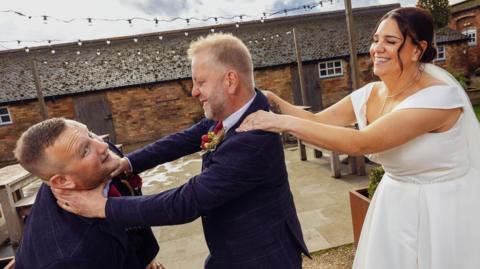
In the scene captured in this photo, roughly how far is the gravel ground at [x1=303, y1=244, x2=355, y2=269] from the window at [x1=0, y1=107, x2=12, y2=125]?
1650cm

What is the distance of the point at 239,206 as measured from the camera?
1643mm

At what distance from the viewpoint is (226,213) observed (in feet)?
5.46

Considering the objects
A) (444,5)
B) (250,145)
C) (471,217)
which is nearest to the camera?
(250,145)

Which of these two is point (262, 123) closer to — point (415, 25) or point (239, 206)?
point (239, 206)

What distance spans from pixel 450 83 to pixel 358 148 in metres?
0.75

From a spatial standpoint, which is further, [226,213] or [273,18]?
[273,18]

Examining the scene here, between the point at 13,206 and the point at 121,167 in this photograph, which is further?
the point at 13,206

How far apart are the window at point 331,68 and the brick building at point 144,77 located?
0.18 ft

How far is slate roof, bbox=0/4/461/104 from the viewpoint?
53.9 ft

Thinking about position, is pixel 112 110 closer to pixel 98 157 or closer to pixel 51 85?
pixel 51 85

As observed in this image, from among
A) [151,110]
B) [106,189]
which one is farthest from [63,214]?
[151,110]

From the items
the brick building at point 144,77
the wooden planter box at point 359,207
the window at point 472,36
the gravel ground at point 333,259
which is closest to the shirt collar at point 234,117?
the wooden planter box at point 359,207

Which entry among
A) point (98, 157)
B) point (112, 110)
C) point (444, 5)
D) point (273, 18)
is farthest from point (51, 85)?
point (444, 5)

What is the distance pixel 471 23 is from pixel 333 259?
2567 centimetres
